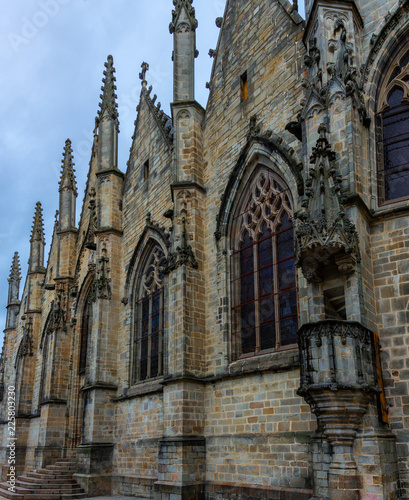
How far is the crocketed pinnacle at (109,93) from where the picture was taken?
20.2 metres

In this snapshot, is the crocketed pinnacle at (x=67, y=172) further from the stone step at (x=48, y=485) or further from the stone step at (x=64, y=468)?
the stone step at (x=48, y=485)

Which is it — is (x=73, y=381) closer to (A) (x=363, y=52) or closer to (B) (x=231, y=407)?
(B) (x=231, y=407)

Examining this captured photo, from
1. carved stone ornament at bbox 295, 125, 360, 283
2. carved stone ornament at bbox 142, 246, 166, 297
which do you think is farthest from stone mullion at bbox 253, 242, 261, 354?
carved stone ornament at bbox 142, 246, 166, 297

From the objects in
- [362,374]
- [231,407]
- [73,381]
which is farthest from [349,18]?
[73,381]

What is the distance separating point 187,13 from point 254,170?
5.81 meters

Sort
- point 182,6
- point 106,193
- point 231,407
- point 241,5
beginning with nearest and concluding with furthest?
point 231,407
point 241,5
point 182,6
point 106,193

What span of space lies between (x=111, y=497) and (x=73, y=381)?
6694 mm

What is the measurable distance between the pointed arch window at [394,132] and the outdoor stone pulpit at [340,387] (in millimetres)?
2705

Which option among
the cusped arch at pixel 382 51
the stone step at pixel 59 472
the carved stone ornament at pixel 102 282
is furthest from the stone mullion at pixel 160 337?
the cusped arch at pixel 382 51

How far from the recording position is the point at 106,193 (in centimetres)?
1905

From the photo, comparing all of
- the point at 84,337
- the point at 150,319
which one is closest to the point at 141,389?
the point at 150,319

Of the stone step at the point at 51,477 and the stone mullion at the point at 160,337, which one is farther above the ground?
the stone mullion at the point at 160,337

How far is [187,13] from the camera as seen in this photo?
15.5 meters

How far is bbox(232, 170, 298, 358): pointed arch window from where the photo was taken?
1108cm
